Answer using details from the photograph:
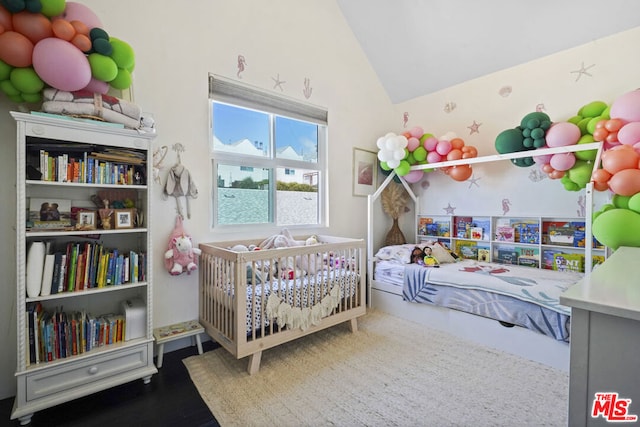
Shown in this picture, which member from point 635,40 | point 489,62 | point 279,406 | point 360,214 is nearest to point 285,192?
point 360,214

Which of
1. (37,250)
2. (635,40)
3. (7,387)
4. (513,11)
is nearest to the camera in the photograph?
(37,250)

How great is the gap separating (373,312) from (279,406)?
5.39ft

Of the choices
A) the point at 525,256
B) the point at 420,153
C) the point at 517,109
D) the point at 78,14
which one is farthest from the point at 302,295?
the point at 517,109

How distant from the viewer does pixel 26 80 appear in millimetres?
1456

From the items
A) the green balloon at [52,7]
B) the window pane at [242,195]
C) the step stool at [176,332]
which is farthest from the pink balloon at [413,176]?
the green balloon at [52,7]

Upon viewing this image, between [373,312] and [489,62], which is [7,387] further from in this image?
[489,62]

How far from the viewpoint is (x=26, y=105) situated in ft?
5.58

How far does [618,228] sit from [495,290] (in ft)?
2.73

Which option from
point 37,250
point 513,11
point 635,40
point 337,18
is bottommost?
point 37,250

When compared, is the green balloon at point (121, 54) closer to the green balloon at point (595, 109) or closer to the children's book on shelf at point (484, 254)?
the green balloon at point (595, 109)

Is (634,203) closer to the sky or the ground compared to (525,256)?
closer to the sky

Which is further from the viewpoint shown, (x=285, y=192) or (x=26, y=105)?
(x=285, y=192)

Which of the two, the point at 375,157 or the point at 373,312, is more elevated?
the point at 375,157

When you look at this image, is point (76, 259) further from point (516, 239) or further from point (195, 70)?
point (516, 239)
